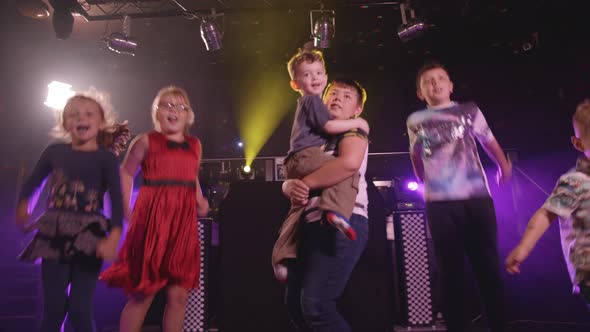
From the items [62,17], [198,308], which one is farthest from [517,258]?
[62,17]

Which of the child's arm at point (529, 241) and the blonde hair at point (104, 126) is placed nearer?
the child's arm at point (529, 241)

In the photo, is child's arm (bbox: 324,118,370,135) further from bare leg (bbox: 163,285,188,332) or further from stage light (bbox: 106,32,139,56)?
stage light (bbox: 106,32,139,56)

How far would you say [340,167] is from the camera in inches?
54.8

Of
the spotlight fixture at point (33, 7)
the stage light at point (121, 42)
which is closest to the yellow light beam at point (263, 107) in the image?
the stage light at point (121, 42)

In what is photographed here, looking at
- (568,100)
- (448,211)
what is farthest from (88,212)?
(568,100)

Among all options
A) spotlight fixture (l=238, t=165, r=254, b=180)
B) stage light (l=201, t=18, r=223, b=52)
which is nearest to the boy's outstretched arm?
stage light (l=201, t=18, r=223, b=52)

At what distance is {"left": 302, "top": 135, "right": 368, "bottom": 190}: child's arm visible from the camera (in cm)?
139

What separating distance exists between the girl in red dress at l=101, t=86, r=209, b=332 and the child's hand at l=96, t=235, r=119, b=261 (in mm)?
118

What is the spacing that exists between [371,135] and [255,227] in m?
3.07

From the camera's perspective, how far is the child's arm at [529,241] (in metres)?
1.45

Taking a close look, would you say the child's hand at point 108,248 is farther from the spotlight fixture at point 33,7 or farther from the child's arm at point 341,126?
the spotlight fixture at point 33,7

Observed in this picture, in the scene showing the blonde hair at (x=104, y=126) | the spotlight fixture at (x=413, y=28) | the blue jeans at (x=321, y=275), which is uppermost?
the spotlight fixture at (x=413, y=28)

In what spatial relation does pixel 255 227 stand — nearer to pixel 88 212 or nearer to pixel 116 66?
pixel 88 212

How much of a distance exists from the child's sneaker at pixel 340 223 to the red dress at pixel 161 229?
916 millimetres
